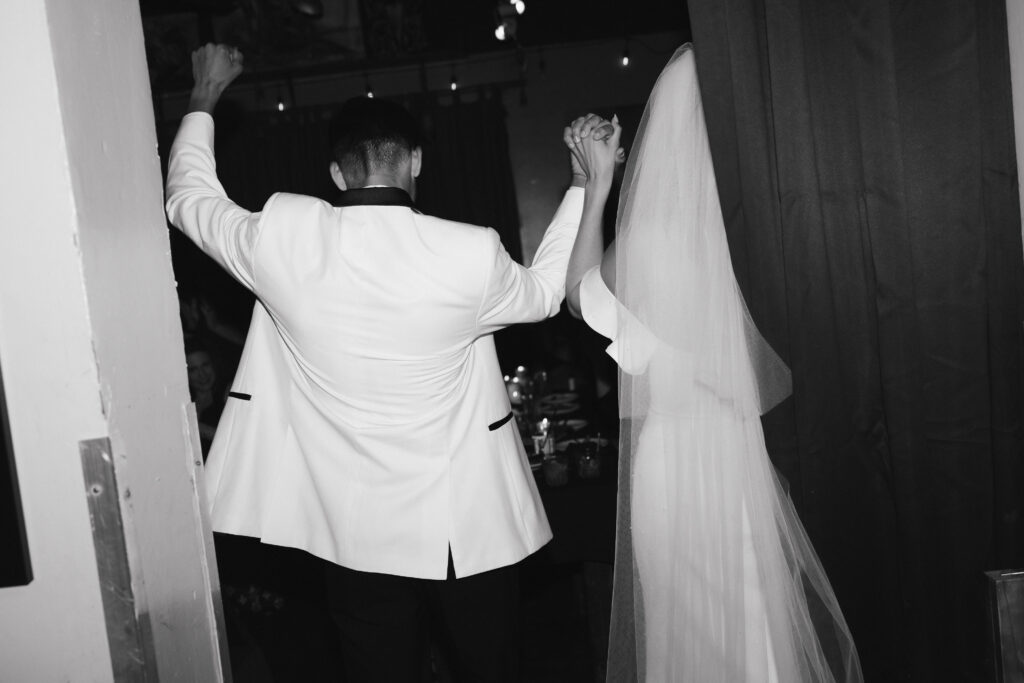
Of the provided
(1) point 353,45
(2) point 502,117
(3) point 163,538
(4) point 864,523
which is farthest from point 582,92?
(3) point 163,538

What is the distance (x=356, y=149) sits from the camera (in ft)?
6.15

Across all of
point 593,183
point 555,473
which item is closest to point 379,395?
point 593,183

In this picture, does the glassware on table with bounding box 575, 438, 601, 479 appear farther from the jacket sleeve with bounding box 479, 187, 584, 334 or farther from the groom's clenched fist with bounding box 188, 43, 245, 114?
the groom's clenched fist with bounding box 188, 43, 245, 114

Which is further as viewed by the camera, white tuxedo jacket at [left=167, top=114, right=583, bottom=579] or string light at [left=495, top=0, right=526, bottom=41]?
string light at [left=495, top=0, right=526, bottom=41]

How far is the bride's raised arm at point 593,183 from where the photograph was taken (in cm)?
177

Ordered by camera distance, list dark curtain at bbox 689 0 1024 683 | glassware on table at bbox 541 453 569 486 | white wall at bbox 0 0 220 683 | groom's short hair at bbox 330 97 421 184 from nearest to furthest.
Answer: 1. white wall at bbox 0 0 220 683
2. dark curtain at bbox 689 0 1024 683
3. groom's short hair at bbox 330 97 421 184
4. glassware on table at bbox 541 453 569 486

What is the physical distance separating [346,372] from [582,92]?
454cm

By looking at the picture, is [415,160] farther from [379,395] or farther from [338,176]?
[379,395]

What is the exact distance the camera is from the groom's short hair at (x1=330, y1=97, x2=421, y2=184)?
1869 mm

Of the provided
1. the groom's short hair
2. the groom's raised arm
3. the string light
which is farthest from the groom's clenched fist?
the string light

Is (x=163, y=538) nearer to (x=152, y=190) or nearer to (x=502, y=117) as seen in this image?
(x=152, y=190)

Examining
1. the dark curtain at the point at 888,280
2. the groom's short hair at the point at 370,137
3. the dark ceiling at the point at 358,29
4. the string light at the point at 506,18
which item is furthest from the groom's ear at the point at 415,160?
the dark ceiling at the point at 358,29

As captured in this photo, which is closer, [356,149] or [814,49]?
[814,49]

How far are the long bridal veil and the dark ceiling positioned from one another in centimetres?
380
